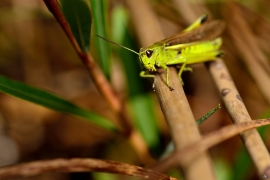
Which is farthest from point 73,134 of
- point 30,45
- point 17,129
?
point 30,45

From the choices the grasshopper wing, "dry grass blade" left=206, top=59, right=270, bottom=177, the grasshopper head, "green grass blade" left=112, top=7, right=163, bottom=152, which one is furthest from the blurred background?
"dry grass blade" left=206, top=59, right=270, bottom=177

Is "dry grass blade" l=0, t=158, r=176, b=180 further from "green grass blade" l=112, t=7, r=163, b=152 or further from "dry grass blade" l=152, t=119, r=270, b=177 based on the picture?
"green grass blade" l=112, t=7, r=163, b=152

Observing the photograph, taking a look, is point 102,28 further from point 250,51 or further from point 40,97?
point 250,51

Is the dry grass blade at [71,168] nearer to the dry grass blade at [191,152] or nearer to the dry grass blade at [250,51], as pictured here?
the dry grass blade at [191,152]

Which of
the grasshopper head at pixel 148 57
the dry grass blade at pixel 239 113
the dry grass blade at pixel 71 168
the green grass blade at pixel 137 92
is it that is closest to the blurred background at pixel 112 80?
the green grass blade at pixel 137 92

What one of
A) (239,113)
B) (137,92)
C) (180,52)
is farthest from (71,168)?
(137,92)

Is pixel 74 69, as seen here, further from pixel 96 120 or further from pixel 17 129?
pixel 96 120
